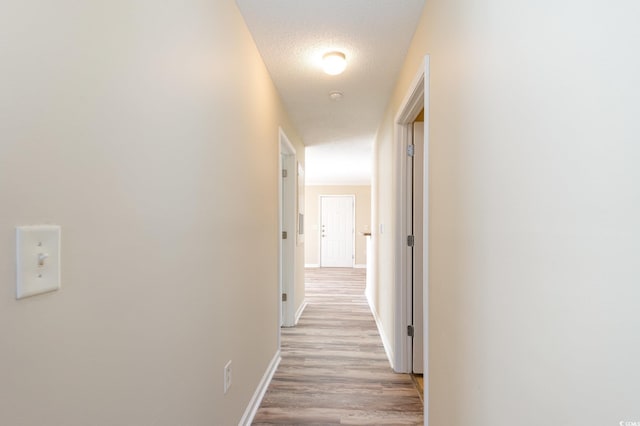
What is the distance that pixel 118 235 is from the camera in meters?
0.83

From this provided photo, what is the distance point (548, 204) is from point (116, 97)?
1.02 metres

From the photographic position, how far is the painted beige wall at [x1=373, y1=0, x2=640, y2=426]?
531mm

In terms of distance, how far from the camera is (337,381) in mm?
2562

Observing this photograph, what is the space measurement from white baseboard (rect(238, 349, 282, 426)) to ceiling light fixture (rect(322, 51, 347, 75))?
7.36ft

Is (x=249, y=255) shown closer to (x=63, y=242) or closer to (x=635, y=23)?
(x=63, y=242)

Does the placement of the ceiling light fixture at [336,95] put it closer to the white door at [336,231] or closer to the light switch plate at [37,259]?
the light switch plate at [37,259]

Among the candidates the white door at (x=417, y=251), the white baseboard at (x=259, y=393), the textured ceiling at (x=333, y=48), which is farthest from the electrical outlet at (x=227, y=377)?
the textured ceiling at (x=333, y=48)

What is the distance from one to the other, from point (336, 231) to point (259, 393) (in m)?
7.40

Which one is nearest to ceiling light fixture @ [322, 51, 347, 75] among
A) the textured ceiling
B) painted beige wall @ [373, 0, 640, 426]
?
the textured ceiling

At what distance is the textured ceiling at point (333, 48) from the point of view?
1.81 meters

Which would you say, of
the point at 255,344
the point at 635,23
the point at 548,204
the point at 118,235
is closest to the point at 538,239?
the point at 548,204

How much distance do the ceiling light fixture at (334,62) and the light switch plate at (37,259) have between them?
2.05m

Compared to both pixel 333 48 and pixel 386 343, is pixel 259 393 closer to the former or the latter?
pixel 386 343

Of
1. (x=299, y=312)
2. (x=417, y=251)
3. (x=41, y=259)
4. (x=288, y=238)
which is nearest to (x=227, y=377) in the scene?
(x=41, y=259)
